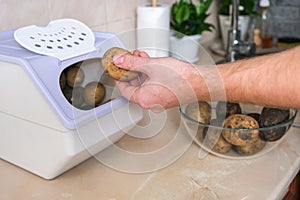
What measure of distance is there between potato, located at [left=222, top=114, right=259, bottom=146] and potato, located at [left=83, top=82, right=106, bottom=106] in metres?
0.25

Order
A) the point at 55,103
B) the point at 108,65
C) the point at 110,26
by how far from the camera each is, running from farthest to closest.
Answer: the point at 110,26 < the point at 108,65 < the point at 55,103

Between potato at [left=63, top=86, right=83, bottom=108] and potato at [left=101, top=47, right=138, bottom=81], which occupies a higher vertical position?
potato at [left=101, top=47, right=138, bottom=81]

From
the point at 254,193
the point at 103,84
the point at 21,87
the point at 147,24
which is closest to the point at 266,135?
the point at 254,193

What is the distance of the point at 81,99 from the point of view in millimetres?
703

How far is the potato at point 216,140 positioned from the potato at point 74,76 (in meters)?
0.27

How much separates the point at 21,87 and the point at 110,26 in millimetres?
558

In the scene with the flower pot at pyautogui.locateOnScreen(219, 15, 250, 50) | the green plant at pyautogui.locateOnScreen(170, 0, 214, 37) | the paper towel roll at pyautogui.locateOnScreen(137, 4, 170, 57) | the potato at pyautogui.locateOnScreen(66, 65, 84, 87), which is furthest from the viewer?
the flower pot at pyautogui.locateOnScreen(219, 15, 250, 50)

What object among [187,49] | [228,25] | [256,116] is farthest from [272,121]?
[228,25]

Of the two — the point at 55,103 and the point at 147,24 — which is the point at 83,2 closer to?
the point at 147,24

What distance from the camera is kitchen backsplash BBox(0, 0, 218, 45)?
33.6 inches

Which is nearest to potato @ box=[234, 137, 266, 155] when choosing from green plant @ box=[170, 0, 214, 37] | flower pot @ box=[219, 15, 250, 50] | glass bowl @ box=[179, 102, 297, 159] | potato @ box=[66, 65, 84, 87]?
glass bowl @ box=[179, 102, 297, 159]

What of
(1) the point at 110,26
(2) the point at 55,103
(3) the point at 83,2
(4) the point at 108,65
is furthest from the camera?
(1) the point at 110,26

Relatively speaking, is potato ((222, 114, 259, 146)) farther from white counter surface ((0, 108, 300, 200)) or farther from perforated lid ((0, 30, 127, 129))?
perforated lid ((0, 30, 127, 129))

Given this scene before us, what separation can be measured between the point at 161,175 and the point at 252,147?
194mm
